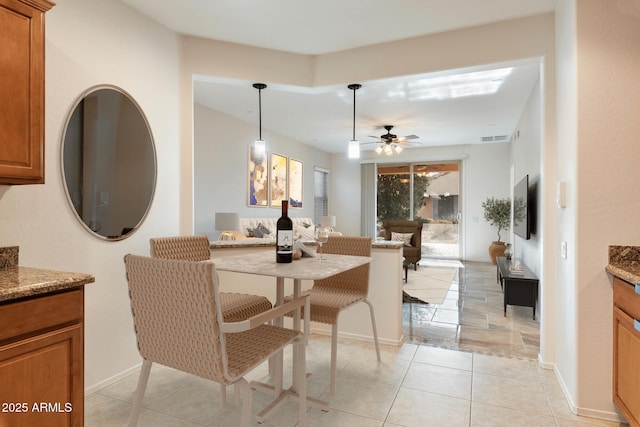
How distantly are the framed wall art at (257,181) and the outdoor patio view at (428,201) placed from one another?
3.91 metres

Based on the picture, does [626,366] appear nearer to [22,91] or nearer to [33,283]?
[33,283]

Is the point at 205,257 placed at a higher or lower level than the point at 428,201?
lower

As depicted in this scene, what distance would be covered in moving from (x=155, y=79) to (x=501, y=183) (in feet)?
25.1

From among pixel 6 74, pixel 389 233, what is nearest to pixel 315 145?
pixel 389 233

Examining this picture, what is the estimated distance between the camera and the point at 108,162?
2.47 metres

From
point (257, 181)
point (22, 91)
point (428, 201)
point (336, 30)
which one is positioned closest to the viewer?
point (22, 91)

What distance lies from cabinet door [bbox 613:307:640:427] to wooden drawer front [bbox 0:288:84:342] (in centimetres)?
253

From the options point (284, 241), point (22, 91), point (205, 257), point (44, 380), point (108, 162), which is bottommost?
point (44, 380)

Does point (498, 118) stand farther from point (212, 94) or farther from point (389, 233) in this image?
point (212, 94)

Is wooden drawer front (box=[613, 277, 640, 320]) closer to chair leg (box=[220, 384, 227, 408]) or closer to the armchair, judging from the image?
chair leg (box=[220, 384, 227, 408])

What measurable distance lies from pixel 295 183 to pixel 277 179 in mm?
778

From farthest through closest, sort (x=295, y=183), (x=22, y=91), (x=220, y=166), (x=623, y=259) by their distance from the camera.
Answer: (x=295, y=183)
(x=220, y=166)
(x=623, y=259)
(x=22, y=91)

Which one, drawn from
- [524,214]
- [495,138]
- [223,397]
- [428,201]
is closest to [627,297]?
[223,397]

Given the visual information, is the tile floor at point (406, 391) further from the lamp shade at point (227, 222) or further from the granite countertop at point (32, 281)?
the lamp shade at point (227, 222)
